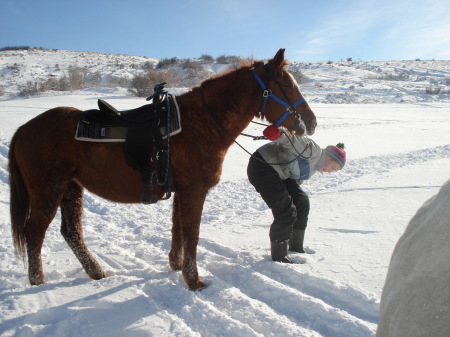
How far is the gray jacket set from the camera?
3.33 m

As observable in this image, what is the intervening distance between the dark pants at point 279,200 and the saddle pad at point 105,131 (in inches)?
40.6

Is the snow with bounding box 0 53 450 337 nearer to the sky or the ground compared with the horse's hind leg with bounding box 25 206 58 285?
nearer to the ground

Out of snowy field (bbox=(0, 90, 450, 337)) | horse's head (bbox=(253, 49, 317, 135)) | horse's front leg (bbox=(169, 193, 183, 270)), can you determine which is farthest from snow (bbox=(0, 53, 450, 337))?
horse's head (bbox=(253, 49, 317, 135))

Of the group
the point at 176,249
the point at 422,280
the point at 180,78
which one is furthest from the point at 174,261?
the point at 180,78

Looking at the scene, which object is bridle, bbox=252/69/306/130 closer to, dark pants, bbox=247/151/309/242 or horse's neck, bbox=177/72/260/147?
horse's neck, bbox=177/72/260/147

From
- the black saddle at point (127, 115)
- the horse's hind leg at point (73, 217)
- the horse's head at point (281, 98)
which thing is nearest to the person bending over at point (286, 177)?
the horse's head at point (281, 98)

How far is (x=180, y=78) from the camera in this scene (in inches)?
1299

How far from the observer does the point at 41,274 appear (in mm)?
2783

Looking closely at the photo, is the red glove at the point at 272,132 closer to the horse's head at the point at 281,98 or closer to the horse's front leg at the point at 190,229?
the horse's head at the point at 281,98

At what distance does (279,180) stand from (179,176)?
3.75 feet

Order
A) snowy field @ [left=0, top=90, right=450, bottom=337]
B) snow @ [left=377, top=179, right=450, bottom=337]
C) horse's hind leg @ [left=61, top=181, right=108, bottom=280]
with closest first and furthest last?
snow @ [left=377, top=179, right=450, bottom=337] → snowy field @ [left=0, top=90, right=450, bottom=337] → horse's hind leg @ [left=61, top=181, right=108, bottom=280]

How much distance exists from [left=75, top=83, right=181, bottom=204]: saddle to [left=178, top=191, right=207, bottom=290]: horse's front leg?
20cm

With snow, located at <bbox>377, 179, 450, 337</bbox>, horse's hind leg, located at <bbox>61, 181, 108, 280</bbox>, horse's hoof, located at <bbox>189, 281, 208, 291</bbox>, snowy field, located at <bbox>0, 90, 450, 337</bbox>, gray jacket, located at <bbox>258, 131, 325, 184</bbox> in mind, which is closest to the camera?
snow, located at <bbox>377, 179, 450, 337</bbox>

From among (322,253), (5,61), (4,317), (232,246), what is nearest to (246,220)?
(232,246)
